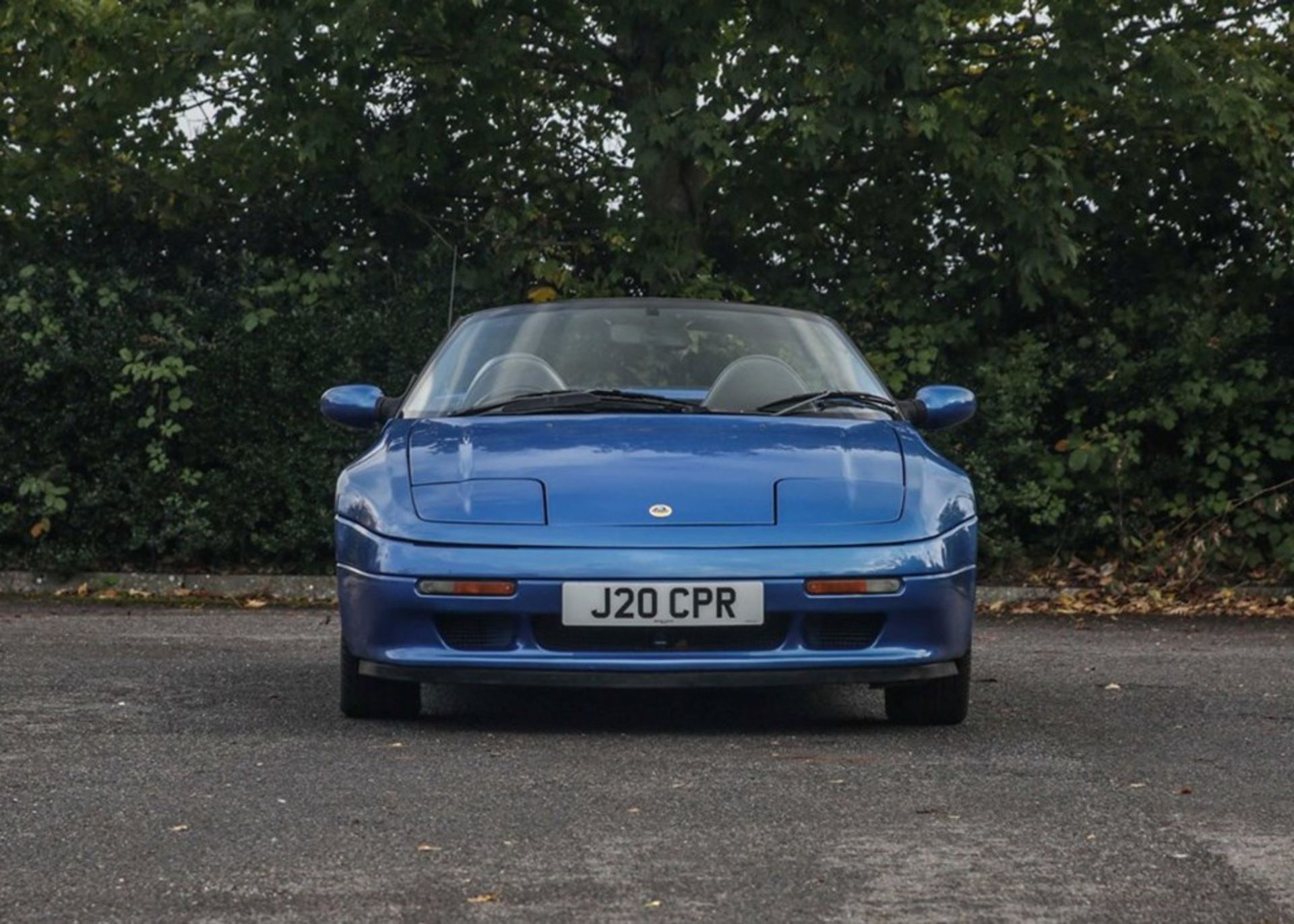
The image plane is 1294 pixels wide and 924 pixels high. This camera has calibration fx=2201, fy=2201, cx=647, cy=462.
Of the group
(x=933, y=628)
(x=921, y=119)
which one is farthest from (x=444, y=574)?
(x=921, y=119)

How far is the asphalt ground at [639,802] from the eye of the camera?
430 cm

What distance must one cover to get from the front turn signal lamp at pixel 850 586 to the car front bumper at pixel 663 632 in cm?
1

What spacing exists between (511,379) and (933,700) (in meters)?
1.83

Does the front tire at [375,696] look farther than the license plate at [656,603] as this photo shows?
Yes

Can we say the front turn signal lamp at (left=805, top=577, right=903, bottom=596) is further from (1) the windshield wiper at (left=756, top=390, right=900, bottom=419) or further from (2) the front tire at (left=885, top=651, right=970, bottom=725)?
(1) the windshield wiper at (left=756, top=390, right=900, bottom=419)

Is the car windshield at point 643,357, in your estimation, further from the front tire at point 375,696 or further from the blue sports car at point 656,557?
the front tire at point 375,696

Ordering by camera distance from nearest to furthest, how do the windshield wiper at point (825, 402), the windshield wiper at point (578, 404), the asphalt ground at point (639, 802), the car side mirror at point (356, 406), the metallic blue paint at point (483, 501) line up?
the asphalt ground at point (639, 802), the metallic blue paint at point (483, 501), the windshield wiper at point (578, 404), the windshield wiper at point (825, 402), the car side mirror at point (356, 406)

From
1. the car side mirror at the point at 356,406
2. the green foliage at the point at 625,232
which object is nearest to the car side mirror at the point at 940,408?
the car side mirror at the point at 356,406

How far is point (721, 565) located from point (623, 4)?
689 cm

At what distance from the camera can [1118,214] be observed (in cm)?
1392

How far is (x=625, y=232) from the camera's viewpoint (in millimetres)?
13391

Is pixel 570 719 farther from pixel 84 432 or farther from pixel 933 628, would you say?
pixel 84 432

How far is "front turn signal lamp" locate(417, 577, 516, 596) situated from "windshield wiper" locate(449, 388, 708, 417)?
3.48 ft

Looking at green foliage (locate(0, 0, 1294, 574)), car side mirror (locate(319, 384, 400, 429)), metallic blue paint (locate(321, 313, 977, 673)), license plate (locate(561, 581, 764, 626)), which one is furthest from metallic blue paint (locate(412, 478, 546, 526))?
green foliage (locate(0, 0, 1294, 574))
